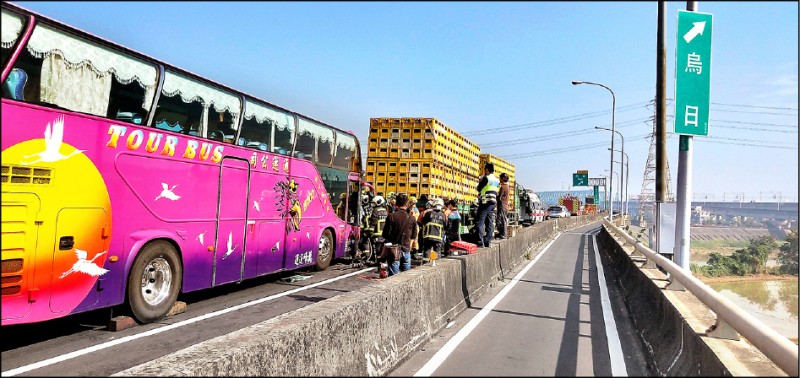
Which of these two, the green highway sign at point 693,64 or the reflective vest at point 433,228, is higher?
the green highway sign at point 693,64

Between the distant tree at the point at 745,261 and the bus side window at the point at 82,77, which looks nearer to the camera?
the bus side window at the point at 82,77

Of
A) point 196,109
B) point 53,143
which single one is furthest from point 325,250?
point 53,143

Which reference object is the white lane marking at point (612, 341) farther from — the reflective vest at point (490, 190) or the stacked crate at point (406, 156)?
the stacked crate at point (406, 156)

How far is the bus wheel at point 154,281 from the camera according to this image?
698cm

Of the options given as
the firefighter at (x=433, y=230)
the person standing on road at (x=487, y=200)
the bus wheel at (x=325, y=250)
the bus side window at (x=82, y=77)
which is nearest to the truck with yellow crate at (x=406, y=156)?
the person standing on road at (x=487, y=200)

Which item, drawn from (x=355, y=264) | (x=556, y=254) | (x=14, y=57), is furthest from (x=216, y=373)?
(x=556, y=254)

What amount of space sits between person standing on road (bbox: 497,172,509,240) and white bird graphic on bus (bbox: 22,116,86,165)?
1078 cm

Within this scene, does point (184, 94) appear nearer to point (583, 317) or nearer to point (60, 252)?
point (60, 252)

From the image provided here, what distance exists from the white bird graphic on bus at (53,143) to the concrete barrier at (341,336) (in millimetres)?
3483

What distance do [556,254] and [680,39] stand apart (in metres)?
12.1

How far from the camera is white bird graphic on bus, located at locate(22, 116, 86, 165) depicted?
222 inches

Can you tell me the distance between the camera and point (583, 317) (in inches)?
312

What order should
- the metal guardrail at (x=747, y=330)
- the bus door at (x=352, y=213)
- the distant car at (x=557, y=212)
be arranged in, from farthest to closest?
the distant car at (x=557, y=212) → the bus door at (x=352, y=213) → the metal guardrail at (x=747, y=330)

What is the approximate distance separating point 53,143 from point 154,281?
99.2 inches
